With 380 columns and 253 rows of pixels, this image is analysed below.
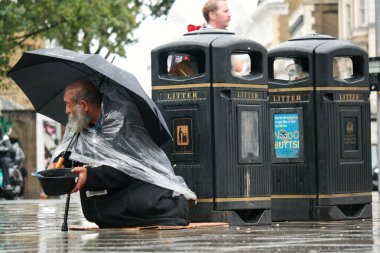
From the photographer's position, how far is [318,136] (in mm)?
13609

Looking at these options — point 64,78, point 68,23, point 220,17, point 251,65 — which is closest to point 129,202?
point 64,78

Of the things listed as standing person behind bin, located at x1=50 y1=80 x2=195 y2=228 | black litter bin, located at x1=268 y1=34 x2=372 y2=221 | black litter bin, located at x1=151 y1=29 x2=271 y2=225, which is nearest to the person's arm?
standing person behind bin, located at x1=50 y1=80 x2=195 y2=228

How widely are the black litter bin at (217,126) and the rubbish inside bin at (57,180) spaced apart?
126 cm

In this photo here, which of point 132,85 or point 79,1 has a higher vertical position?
point 79,1

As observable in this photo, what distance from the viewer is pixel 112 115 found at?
12.4 metres

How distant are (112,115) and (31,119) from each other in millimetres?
36887

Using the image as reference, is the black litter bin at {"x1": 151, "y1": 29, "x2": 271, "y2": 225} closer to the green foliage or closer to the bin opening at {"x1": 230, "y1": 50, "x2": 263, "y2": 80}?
the bin opening at {"x1": 230, "y1": 50, "x2": 263, "y2": 80}

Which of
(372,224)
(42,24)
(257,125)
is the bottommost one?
(372,224)

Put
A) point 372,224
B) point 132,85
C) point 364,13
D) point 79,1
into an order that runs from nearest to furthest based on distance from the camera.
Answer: point 132,85, point 372,224, point 79,1, point 364,13

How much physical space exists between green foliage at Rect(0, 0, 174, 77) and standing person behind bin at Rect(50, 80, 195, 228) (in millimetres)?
18775

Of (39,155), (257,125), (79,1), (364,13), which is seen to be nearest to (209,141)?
(257,125)

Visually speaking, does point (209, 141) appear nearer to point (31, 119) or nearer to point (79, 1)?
point (79, 1)

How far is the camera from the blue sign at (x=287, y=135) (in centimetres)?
1376

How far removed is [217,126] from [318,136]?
128cm
